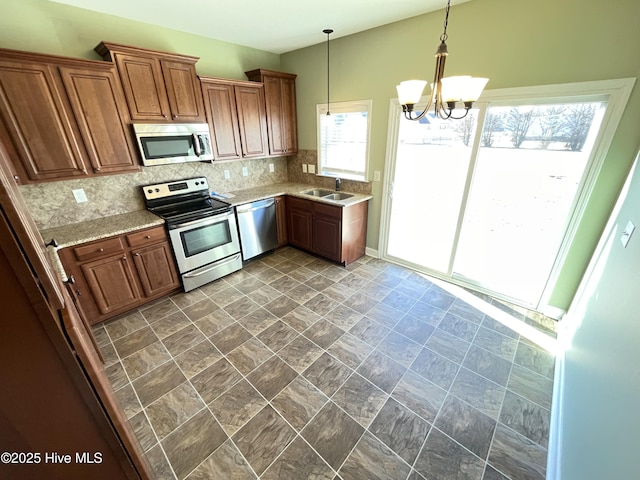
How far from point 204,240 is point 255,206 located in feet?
2.71

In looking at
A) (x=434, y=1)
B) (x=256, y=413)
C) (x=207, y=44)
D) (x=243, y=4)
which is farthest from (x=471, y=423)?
(x=207, y=44)

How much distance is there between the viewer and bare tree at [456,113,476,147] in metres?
2.68

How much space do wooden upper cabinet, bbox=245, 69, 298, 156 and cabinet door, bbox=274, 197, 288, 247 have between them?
0.78m

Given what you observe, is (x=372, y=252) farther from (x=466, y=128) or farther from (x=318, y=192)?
(x=466, y=128)

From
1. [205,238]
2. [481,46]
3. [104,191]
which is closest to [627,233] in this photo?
[481,46]

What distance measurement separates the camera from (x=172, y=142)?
2926mm

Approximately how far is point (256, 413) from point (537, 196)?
123 inches

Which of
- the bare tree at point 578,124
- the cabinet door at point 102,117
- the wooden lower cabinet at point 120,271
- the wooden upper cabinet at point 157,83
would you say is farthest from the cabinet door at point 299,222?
the bare tree at point 578,124

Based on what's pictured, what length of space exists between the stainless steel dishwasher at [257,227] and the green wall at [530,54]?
178 cm

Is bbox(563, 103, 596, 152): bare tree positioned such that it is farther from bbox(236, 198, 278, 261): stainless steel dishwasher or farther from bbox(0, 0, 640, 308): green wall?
bbox(236, 198, 278, 261): stainless steel dishwasher

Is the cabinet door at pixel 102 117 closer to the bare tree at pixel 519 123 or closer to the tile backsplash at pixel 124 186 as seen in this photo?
the tile backsplash at pixel 124 186

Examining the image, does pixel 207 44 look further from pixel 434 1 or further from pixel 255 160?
pixel 434 1

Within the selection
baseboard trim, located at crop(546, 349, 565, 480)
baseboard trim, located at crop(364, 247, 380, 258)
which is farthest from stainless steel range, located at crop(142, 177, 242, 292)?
baseboard trim, located at crop(546, 349, 565, 480)

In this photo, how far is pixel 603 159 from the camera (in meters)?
2.11
